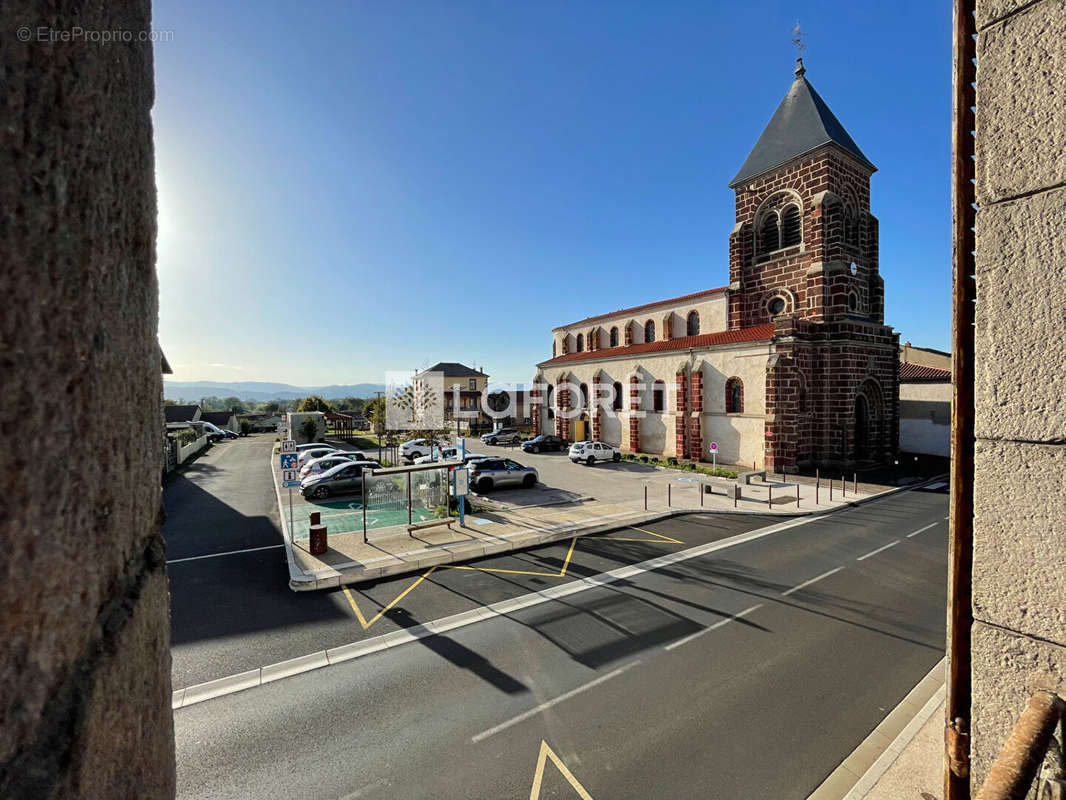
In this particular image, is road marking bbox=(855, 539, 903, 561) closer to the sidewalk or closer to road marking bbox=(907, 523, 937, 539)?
road marking bbox=(907, 523, 937, 539)

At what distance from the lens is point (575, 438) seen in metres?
35.9

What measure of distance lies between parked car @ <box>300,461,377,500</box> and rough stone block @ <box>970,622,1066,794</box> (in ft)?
56.1

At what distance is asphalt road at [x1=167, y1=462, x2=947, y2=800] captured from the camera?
15.9 ft

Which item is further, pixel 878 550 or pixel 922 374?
pixel 922 374

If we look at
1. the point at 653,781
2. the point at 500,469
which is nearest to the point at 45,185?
the point at 653,781

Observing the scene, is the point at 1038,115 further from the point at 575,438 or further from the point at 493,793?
the point at 575,438

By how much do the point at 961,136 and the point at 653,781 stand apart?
563 cm

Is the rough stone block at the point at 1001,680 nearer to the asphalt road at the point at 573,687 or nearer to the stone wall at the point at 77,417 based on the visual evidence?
the asphalt road at the point at 573,687

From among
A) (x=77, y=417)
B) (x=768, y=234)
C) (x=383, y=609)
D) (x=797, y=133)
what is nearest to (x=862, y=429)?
(x=768, y=234)

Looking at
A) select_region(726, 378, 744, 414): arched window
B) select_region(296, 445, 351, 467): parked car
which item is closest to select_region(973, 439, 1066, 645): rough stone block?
select_region(726, 378, 744, 414): arched window

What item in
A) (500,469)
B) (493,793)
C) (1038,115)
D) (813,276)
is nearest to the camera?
(1038,115)

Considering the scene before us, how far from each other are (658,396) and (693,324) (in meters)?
6.89

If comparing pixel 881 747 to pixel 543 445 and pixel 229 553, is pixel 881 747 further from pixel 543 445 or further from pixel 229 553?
pixel 543 445

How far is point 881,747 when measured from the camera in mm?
5027
